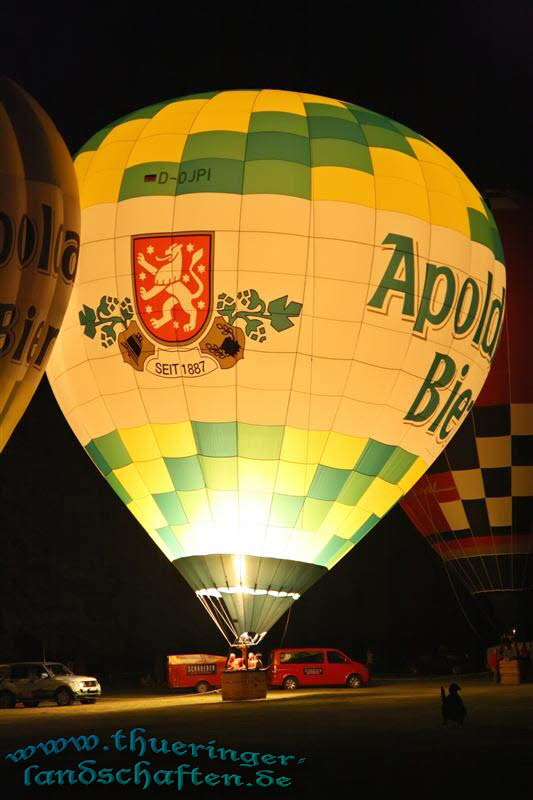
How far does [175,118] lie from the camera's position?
58.2ft

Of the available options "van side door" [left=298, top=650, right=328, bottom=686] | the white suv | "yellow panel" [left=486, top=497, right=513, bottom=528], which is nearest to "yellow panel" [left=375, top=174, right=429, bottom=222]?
"yellow panel" [left=486, top=497, right=513, bottom=528]

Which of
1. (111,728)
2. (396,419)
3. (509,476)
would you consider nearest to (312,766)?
(111,728)

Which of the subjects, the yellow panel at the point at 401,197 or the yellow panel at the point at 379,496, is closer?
the yellow panel at the point at 401,197

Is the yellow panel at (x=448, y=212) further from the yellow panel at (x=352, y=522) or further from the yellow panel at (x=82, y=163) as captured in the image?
the yellow panel at (x=82, y=163)

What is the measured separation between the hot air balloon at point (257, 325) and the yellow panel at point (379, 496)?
0.17 feet

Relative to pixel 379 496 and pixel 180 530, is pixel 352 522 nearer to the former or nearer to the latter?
pixel 379 496

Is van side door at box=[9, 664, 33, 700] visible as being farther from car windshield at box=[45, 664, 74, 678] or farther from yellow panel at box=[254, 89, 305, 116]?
yellow panel at box=[254, 89, 305, 116]

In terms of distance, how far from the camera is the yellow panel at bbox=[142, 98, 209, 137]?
17594 mm

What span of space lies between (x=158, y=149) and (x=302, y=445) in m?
4.07

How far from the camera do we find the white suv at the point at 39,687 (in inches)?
808

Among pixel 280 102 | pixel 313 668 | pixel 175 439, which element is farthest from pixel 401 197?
pixel 313 668

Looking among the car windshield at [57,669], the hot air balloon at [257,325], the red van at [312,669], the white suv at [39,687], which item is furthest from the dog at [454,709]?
the red van at [312,669]

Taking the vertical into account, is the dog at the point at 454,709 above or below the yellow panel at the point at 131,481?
below

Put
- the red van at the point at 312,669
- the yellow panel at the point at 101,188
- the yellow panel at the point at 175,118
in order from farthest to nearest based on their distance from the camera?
the red van at the point at 312,669 < the yellow panel at the point at 175,118 < the yellow panel at the point at 101,188
